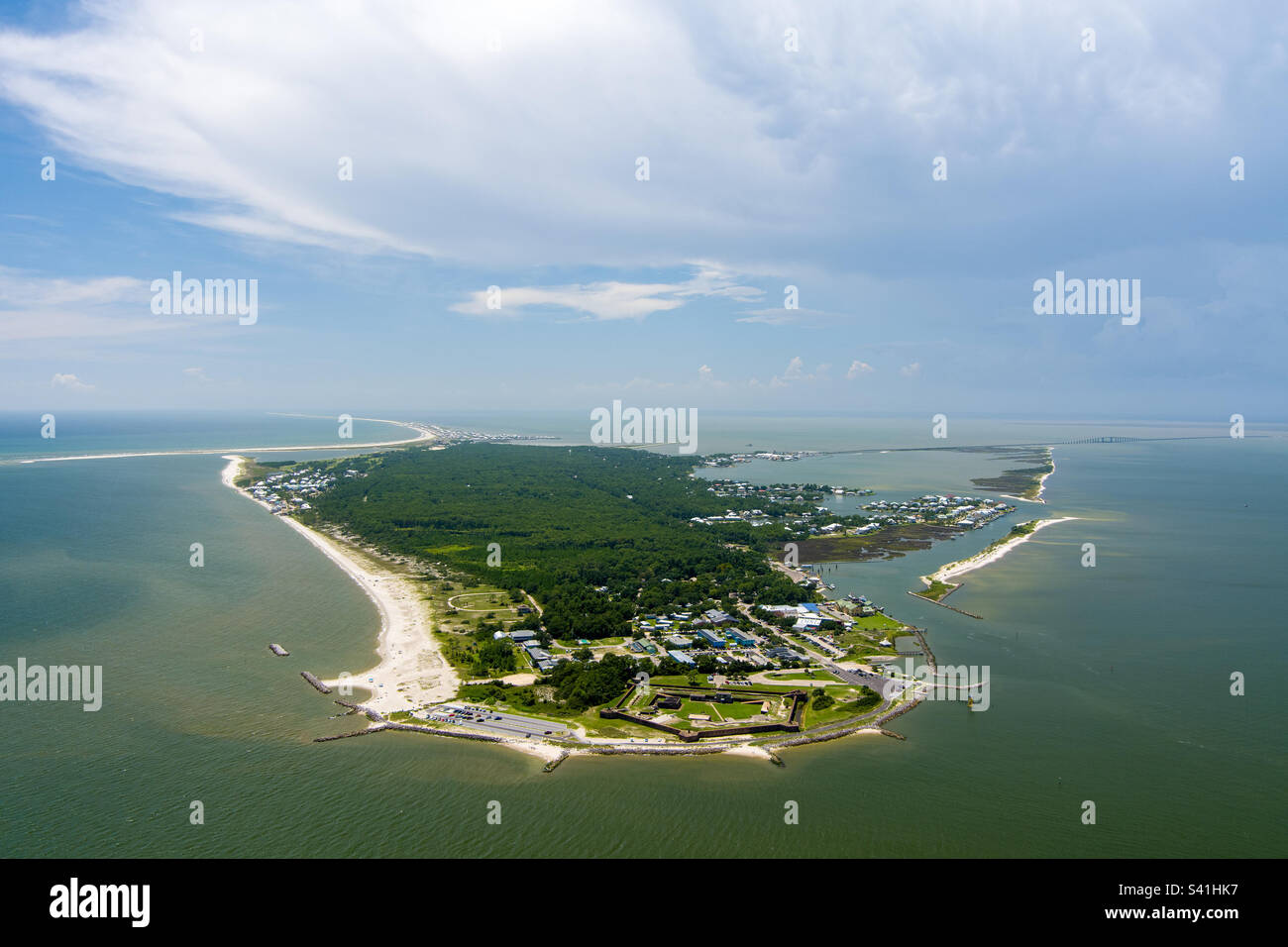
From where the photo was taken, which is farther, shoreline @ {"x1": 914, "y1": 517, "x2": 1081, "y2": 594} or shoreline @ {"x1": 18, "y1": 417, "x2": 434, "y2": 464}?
shoreline @ {"x1": 18, "y1": 417, "x2": 434, "y2": 464}

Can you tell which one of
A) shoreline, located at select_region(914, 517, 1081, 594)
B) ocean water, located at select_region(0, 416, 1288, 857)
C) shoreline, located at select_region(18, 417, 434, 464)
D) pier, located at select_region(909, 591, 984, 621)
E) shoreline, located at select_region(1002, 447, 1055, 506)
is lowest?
ocean water, located at select_region(0, 416, 1288, 857)

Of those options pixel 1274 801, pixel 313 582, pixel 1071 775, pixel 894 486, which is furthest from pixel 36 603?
pixel 894 486

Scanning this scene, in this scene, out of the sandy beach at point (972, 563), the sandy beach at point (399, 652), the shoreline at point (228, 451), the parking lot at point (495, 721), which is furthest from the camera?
the shoreline at point (228, 451)

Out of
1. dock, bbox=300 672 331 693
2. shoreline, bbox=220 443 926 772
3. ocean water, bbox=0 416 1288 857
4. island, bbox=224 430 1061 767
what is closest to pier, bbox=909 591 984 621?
ocean water, bbox=0 416 1288 857

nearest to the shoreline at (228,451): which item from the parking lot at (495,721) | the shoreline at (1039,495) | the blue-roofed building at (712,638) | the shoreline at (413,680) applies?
the shoreline at (413,680)

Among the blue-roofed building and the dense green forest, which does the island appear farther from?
the dense green forest

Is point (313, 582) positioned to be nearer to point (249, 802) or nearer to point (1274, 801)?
point (249, 802)

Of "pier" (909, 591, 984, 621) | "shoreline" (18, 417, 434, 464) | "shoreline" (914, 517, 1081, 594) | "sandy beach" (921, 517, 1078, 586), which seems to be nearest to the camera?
"pier" (909, 591, 984, 621)

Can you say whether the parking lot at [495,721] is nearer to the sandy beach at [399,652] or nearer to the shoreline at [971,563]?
the sandy beach at [399,652]
